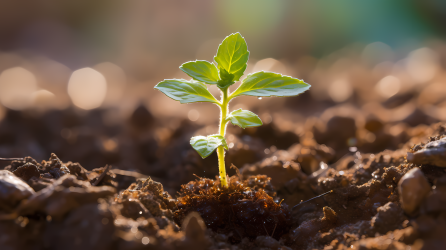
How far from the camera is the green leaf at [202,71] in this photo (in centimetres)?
Result: 146

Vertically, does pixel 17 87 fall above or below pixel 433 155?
above

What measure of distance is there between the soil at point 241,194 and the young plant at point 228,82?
0.35 meters

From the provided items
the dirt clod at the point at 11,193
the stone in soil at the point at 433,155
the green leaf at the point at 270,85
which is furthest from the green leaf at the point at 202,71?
the stone in soil at the point at 433,155

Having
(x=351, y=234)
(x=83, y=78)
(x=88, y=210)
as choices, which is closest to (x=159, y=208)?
(x=88, y=210)

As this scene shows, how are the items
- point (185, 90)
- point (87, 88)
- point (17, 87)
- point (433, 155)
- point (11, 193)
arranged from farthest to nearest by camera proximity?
point (87, 88) → point (17, 87) → point (185, 90) → point (433, 155) → point (11, 193)

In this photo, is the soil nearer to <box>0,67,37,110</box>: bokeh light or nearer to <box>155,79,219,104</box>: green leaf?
<box>155,79,219,104</box>: green leaf

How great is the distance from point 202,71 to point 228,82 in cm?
14

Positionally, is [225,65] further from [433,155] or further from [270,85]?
[433,155]

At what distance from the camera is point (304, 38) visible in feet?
32.1

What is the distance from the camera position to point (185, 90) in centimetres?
143

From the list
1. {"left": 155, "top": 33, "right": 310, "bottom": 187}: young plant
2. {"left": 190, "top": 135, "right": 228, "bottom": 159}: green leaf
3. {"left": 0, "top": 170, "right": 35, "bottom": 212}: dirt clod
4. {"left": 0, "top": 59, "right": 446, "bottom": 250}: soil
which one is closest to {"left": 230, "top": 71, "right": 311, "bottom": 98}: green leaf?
{"left": 155, "top": 33, "right": 310, "bottom": 187}: young plant

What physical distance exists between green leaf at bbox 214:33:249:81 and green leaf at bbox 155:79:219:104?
0.52 feet

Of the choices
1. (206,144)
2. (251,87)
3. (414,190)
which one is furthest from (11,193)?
(414,190)

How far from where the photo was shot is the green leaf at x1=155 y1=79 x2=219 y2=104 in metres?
1.39
